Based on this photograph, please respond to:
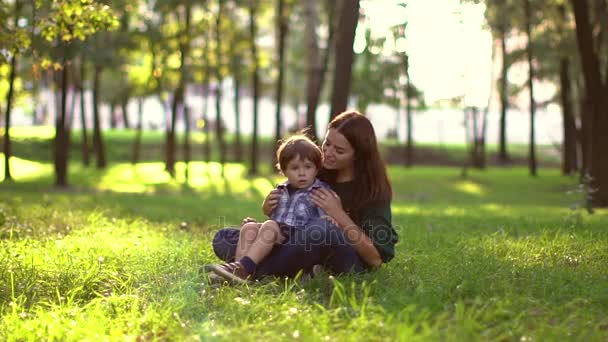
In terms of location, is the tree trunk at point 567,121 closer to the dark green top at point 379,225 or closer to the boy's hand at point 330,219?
the dark green top at point 379,225

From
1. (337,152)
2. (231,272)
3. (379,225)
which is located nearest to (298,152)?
(337,152)

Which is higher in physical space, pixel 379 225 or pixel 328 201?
pixel 328 201

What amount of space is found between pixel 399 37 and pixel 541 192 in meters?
13.9

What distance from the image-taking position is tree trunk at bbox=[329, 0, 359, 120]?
1299 cm

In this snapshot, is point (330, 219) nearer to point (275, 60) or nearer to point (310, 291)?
point (310, 291)

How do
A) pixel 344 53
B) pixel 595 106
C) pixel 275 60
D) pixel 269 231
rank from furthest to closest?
pixel 275 60, pixel 595 106, pixel 344 53, pixel 269 231

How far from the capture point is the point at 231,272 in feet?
19.2

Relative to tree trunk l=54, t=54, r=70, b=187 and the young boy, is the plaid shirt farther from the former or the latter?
tree trunk l=54, t=54, r=70, b=187

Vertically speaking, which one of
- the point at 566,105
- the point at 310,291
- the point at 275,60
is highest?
the point at 275,60

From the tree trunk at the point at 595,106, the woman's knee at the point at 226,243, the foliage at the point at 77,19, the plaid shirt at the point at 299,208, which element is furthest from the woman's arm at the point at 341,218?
the tree trunk at the point at 595,106

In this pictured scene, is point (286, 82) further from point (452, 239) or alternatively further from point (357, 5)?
point (452, 239)

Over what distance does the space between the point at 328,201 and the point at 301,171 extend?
351 millimetres

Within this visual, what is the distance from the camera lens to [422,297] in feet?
16.5

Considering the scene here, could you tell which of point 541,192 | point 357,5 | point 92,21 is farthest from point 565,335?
point 541,192
